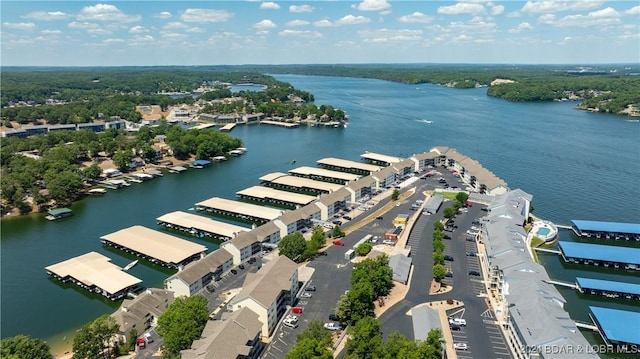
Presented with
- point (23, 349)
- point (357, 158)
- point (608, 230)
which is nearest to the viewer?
point (23, 349)

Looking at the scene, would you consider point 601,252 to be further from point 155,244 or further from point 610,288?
point 155,244

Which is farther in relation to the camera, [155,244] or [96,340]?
[155,244]

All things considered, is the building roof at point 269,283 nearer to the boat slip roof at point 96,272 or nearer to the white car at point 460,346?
the white car at point 460,346

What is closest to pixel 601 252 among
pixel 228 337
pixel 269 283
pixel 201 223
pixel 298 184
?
pixel 269 283

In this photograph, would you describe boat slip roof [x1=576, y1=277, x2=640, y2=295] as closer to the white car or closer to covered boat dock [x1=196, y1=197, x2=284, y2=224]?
the white car

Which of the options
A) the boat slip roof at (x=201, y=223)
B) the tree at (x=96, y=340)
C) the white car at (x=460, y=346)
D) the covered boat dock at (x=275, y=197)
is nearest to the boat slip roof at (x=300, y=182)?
the covered boat dock at (x=275, y=197)

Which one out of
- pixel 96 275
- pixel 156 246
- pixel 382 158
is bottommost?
pixel 96 275
